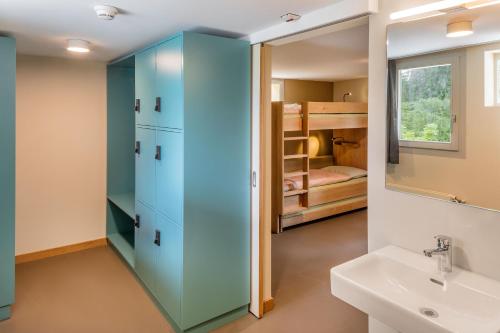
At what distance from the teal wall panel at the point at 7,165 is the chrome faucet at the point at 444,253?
9.10ft

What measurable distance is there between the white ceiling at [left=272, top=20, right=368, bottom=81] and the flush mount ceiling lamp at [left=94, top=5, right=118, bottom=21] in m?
1.35

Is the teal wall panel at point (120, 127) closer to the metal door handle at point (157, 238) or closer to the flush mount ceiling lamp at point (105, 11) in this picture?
the metal door handle at point (157, 238)

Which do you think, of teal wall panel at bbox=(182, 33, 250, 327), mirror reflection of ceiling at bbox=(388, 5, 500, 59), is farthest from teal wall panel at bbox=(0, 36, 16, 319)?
mirror reflection of ceiling at bbox=(388, 5, 500, 59)

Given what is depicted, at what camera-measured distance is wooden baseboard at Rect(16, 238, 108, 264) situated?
12.0ft

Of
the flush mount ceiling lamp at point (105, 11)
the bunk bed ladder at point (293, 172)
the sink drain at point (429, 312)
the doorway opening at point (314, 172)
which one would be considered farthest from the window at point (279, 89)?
the sink drain at point (429, 312)

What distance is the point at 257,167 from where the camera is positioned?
258cm

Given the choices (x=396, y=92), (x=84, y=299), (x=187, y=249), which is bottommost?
(x=84, y=299)

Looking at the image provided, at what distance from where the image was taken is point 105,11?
194 cm

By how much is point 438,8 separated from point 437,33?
103mm

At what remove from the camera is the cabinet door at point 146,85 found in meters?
2.72

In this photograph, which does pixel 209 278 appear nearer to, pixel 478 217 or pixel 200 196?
pixel 200 196

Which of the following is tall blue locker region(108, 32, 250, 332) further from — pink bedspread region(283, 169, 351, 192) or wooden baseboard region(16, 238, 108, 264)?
pink bedspread region(283, 169, 351, 192)

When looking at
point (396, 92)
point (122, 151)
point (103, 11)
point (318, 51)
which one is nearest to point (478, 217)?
point (396, 92)

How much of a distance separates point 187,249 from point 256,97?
1.14 m
